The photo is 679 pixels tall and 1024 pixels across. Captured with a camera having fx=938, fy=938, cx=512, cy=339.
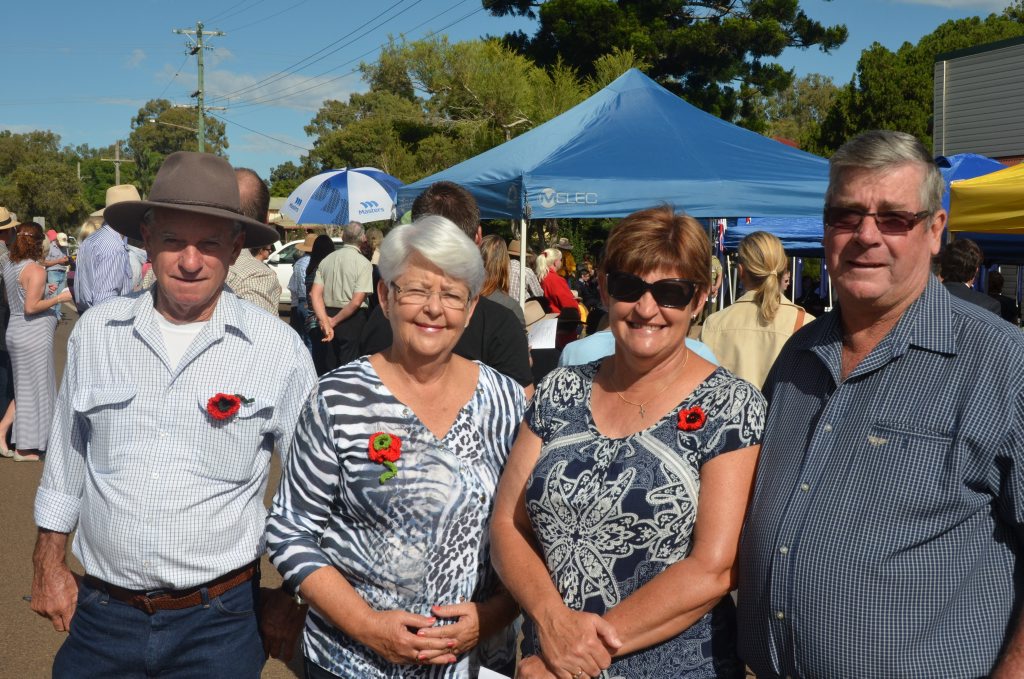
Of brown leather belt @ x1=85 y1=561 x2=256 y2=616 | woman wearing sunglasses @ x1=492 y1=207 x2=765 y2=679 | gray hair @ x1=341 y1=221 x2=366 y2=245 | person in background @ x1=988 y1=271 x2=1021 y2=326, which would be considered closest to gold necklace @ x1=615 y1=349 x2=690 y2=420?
woman wearing sunglasses @ x1=492 y1=207 x2=765 y2=679

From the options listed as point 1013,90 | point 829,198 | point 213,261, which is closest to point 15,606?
point 213,261

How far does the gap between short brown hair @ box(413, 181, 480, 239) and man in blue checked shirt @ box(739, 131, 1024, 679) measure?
1794 mm

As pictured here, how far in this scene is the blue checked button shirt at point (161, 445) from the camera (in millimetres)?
2619

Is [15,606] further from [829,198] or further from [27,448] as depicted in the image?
[829,198]

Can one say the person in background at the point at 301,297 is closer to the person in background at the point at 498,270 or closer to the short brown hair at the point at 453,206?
the person in background at the point at 498,270

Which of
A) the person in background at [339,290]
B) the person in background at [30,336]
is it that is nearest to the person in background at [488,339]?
the person in background at [30,336]

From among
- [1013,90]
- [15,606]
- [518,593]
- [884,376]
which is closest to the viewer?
[884,376]

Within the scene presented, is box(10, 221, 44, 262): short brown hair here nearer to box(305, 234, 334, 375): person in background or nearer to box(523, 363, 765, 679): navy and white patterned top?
box(305, 234, 334, 375): person in background

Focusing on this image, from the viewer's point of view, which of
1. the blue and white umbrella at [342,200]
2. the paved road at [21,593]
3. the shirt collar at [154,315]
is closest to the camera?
the shirt collar at [154,315]

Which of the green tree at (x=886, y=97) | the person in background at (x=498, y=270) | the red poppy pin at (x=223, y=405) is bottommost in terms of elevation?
the red poppy pin at (x=223, y=405)

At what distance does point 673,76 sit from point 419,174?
852 cm

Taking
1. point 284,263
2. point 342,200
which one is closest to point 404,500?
point 342,200

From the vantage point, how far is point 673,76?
2927 cm

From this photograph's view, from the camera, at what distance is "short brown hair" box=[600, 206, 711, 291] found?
2381 millimetres
